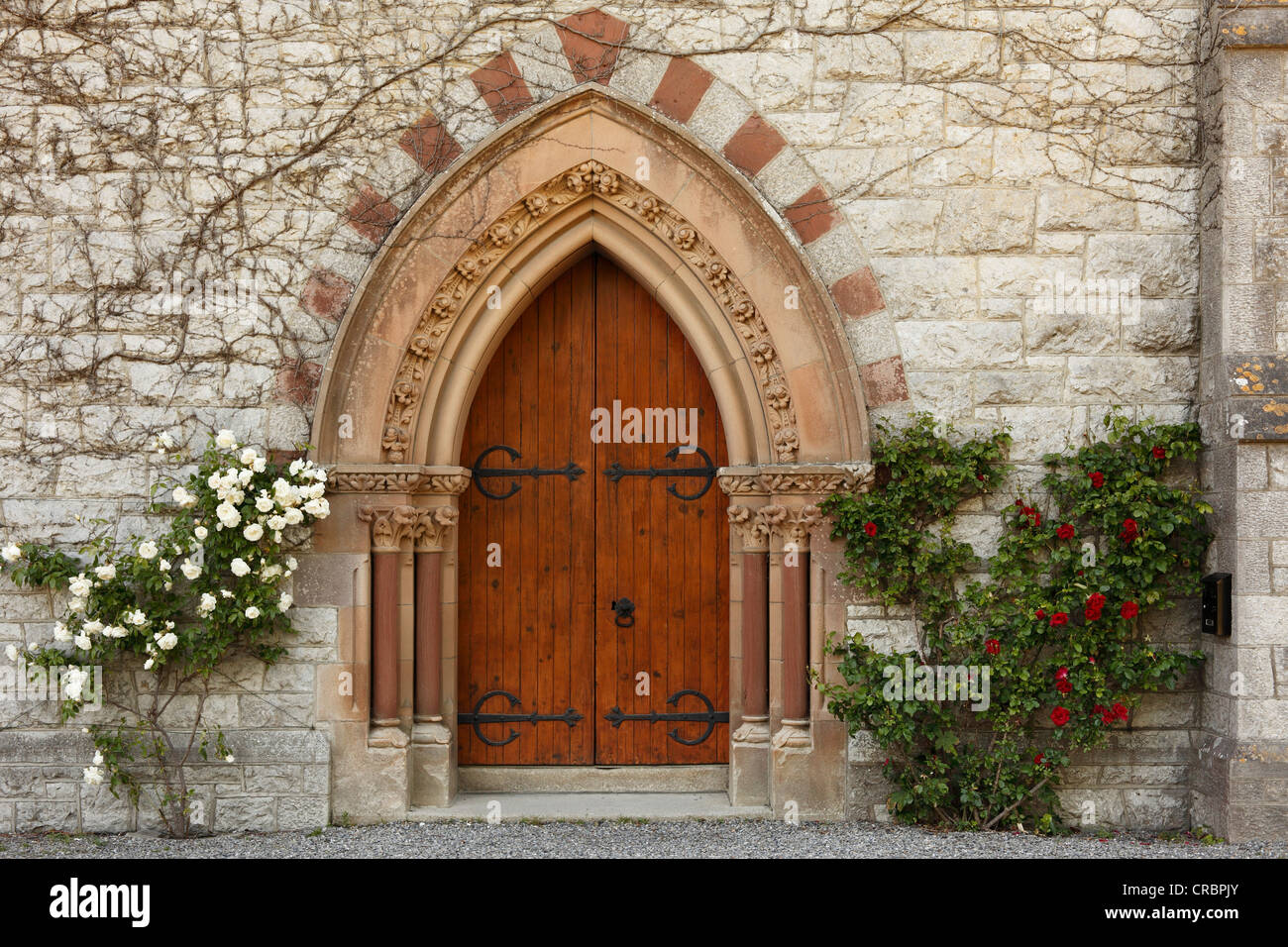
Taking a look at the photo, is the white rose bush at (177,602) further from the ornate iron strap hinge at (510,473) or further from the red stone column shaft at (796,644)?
the red stone column shaft at (796,644)

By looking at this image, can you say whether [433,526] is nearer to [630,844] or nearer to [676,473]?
[676,473]

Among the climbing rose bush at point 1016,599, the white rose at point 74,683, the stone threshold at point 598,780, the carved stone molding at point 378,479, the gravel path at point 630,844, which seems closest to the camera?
the gravel path at point 630,844

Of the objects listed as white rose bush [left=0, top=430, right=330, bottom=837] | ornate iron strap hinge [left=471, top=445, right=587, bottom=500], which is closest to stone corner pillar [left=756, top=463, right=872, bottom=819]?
ornate iron strap hinge [left=471, top=445, right=587, bottom=500]

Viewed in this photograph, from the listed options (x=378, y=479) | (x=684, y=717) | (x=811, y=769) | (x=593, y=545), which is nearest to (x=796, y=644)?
(x=811, y=769)

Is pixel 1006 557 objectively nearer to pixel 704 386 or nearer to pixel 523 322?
pixel 704 386

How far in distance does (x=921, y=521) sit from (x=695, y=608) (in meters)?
1.19

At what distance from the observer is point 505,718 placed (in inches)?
211

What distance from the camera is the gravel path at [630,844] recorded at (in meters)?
4.52

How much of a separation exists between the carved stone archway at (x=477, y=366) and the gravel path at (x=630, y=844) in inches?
8.6

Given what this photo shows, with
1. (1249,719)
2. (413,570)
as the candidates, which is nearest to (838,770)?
(1249,719)

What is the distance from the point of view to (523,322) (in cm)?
544

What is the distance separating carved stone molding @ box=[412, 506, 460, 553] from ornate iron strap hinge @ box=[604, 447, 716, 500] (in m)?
0.82

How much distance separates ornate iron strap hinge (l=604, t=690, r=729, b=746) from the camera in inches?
211

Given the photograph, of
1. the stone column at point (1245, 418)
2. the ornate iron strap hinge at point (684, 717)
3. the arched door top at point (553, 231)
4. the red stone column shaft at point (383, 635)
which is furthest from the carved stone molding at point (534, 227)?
the stone column at point (1245, 418)
